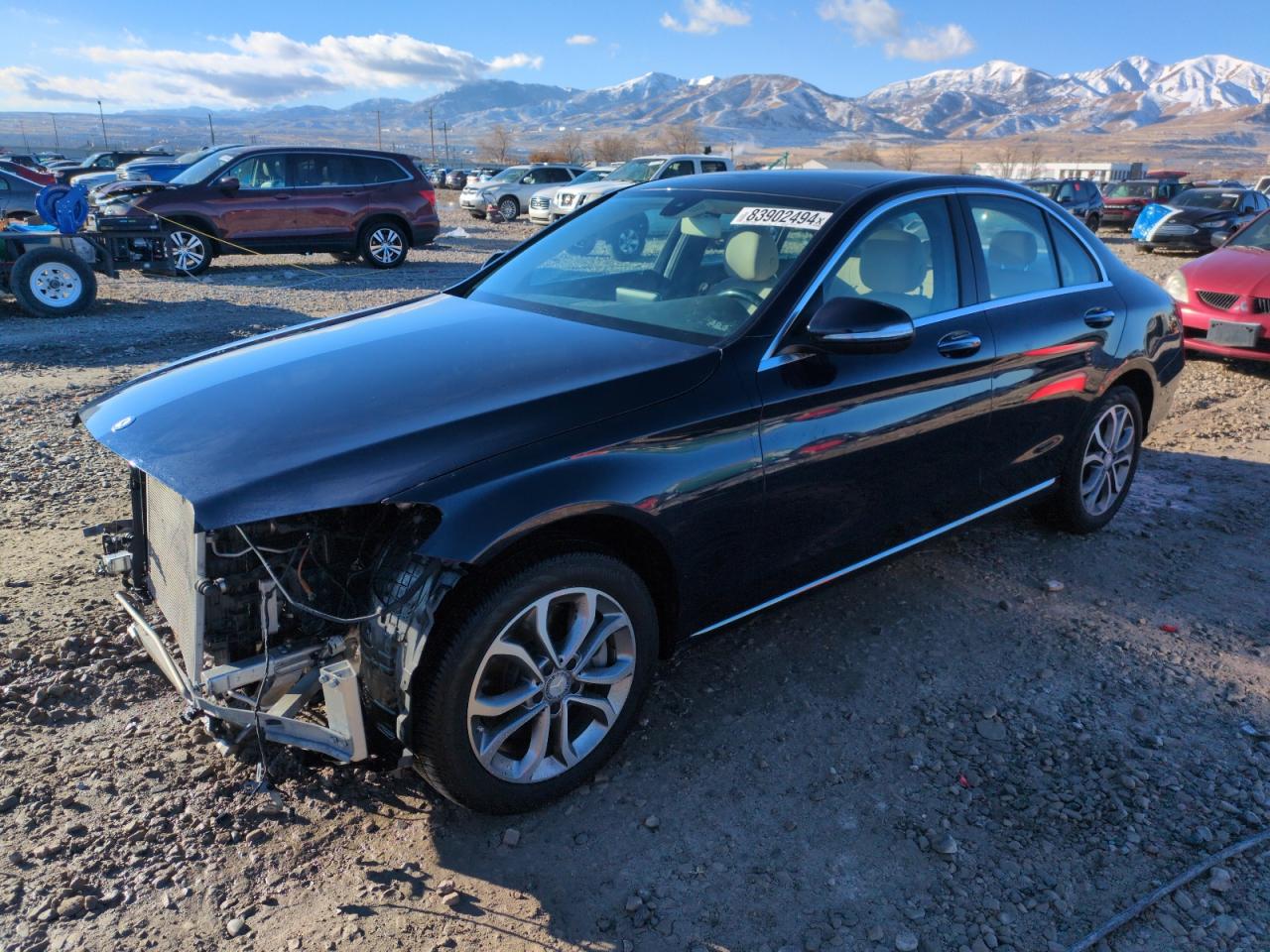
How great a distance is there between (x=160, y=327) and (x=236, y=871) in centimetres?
834

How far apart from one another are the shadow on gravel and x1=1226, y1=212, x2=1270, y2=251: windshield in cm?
626

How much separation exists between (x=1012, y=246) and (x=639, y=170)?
18.3 metres

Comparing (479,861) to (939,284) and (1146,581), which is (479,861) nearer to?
(939,284)

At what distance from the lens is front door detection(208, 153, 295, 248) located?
13.5m

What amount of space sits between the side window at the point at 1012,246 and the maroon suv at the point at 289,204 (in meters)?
11.6

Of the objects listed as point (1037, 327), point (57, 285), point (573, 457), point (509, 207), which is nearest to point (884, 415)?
point (1037, 327)

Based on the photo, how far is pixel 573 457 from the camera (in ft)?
8.38

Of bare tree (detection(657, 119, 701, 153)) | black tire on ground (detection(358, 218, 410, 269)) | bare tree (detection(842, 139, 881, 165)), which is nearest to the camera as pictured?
black tire on ground (detection(358, 218, 410, 269))

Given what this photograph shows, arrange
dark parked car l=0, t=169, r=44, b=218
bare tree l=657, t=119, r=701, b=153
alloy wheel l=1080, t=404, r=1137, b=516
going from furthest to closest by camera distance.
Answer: bare tree l=657, t=119, r=701, b=153, dark parked car l=0, t=169, r=44, b=218, alloy wheel l=1080, t=404, r=1137, b=516

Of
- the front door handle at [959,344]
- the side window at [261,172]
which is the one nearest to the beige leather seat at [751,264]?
the front door handle at [959,344]

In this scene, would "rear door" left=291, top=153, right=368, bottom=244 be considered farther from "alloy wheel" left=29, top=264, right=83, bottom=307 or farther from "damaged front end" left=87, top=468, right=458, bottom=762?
"damaged front end" left=87, top=468, right=458, bottom=762

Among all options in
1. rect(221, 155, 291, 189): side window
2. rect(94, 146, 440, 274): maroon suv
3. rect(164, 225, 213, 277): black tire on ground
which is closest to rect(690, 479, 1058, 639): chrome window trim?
rect(94, 146, 440, 274): maroon suv

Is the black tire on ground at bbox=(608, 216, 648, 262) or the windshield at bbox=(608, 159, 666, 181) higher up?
the windshield at bbox=(608, 159, 666, 181)

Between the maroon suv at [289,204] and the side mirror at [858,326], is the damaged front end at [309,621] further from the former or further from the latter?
the maroon suv at [289,204]
